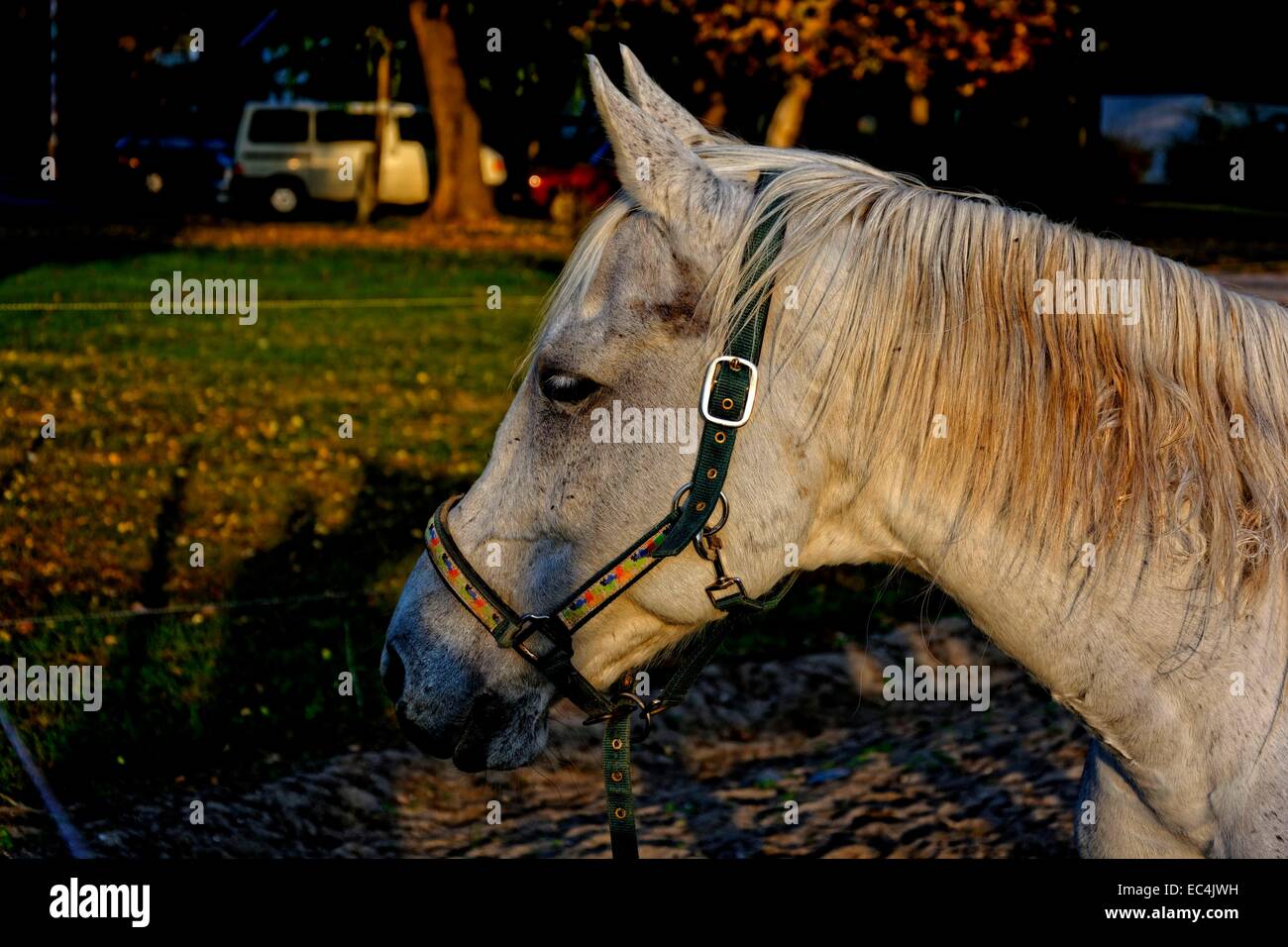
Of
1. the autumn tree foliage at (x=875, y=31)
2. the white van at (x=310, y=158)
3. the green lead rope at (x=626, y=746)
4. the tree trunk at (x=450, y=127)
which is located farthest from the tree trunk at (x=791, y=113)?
the white van at (x=310, y=158)

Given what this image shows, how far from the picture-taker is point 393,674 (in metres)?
2.53

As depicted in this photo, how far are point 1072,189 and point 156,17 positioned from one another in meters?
22.8

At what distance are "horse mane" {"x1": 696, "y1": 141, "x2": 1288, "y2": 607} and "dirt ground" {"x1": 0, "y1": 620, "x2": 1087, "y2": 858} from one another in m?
2.12

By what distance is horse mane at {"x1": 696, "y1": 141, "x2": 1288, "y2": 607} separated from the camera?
2207 mm

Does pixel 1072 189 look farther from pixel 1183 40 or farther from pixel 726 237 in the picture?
pixel 726 237

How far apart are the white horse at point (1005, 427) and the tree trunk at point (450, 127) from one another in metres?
25.3

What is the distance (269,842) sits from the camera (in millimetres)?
4379

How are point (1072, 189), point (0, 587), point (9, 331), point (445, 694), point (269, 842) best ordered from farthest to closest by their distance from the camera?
1. point (1072, 189)
2. point (9, 331)
3. point (0, 587)
4. point (269, 842)
5. point (445, 694)

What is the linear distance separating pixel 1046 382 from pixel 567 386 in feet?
2.64

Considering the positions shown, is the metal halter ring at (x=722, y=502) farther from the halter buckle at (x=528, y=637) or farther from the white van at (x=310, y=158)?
the white van at (x=310, y=158)

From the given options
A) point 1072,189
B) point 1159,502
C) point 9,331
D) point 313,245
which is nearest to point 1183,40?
point 1072,189

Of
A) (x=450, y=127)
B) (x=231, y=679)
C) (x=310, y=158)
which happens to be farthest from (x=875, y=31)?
(x=310, y=158)

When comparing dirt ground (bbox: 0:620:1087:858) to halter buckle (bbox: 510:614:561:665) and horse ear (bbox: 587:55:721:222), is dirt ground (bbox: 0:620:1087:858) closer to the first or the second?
halter buckle (bbox: 510:614:561:665)
